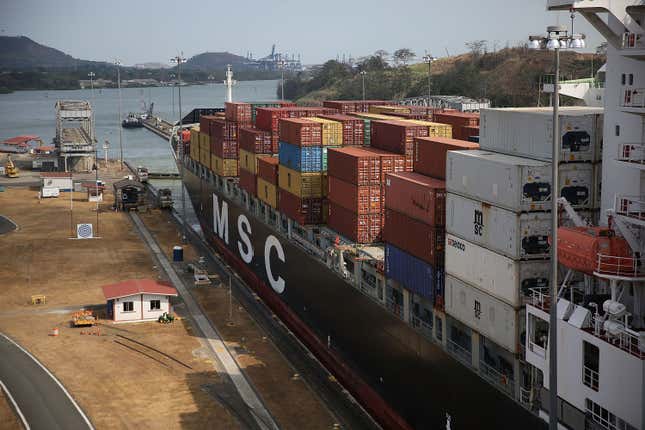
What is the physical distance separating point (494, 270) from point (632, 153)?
4721 mm

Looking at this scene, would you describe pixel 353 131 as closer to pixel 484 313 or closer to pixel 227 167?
pixel 227 167

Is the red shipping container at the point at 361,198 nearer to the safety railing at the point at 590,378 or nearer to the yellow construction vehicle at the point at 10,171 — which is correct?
the safety railing at the point at 590,378

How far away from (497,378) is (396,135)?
13.9 m

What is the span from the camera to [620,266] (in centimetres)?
1764

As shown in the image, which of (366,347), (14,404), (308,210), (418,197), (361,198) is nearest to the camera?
(418,197)

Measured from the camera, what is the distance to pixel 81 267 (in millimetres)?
51562

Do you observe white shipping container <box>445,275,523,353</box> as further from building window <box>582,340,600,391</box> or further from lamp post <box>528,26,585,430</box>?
lamp post <box>528,26,585,430</box>

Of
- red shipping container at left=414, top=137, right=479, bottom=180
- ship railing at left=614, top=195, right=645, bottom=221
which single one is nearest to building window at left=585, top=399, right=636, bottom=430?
ship railing at left=614, top=195, right=645, bottom=221

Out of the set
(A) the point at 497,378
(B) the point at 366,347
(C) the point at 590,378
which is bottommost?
(B) the point at 366,347

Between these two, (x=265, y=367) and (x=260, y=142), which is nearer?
(x=265, y=367)

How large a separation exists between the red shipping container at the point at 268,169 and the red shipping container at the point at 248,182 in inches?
63.3

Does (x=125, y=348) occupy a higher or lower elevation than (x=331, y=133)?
lower

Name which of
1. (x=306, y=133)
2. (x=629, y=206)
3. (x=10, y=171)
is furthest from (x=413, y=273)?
(x=10, y=171)

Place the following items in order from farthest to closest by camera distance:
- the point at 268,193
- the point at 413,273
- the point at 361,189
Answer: the point at 268,193
the point at 361,189
the point at 413,273
